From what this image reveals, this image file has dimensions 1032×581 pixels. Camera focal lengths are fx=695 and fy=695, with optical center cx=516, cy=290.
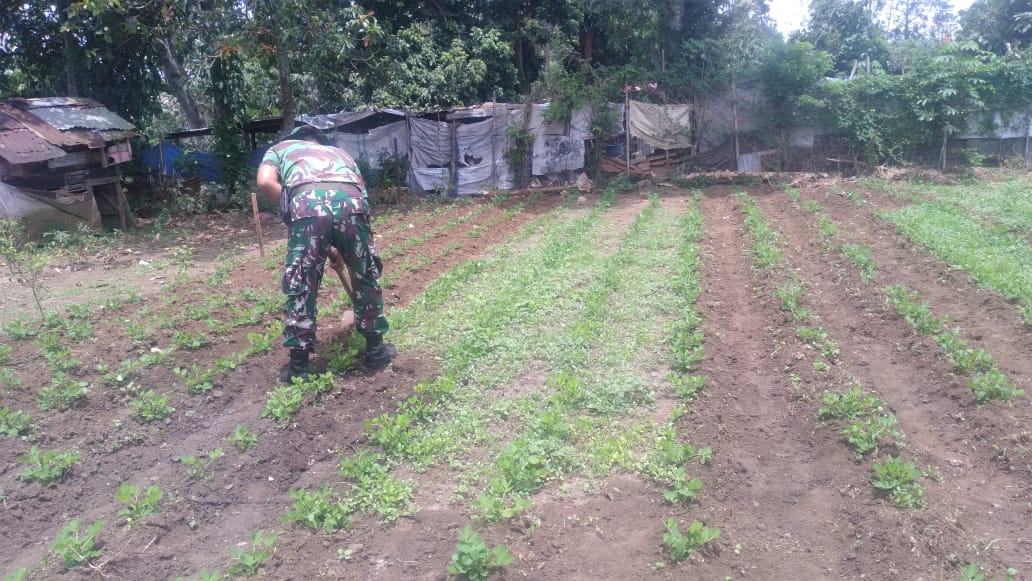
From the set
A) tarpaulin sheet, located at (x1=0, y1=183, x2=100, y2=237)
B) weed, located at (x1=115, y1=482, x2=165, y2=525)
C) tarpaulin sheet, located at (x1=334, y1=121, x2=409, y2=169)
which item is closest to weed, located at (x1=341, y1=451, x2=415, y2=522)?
weed, located at (x1=115, y1=482, x2=165, y2=525)

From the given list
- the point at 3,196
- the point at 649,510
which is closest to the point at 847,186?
A: the point at 649,510

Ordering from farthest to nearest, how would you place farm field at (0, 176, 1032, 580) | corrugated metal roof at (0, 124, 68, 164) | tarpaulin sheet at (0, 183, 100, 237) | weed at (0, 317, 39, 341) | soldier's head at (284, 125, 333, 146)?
tarpaulin sheet at (0, 183, 100, 237)
corrugated metal roof at (0, 124, 68, 164)
weed at (0, 317, 39, 341)
soldier's head at (284, 125, 333, 146)
farm field at (0, 176, 1032, 580)

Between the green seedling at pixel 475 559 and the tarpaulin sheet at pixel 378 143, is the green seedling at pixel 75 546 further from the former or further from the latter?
the tarpaulin sheet at pixel 378 143

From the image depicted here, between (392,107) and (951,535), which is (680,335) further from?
(392,107)

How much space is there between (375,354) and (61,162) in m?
10.7

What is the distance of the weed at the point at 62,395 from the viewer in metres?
4.55

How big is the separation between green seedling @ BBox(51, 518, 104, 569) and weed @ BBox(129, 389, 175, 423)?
49.0 inches

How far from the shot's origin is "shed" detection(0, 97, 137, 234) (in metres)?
11.5

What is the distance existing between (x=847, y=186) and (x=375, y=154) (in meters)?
10.4

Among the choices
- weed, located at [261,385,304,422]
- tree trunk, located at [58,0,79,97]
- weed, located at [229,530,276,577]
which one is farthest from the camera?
tree trunk, located at [58,0,79,97]

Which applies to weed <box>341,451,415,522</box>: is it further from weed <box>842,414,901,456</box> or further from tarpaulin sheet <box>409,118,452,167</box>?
tarpaulin sheet <box>409,118,452,167</box>

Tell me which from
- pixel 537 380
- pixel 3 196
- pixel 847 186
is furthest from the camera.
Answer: pixel 847 186

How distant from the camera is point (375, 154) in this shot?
16.3m

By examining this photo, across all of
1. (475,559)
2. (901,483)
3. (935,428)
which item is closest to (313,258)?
(475,559)
